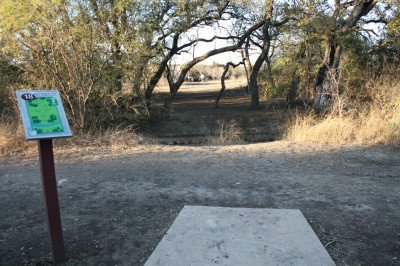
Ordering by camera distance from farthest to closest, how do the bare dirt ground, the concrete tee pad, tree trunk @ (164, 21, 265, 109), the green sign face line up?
1. tree trunk @ (164, 21, 265, 109)
2. the bare dirt ground
3. the concrete tee pad
4. the green sign face

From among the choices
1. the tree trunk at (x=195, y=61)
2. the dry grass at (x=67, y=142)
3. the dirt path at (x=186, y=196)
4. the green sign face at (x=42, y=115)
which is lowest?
the dirt path at (x=186, y=196)

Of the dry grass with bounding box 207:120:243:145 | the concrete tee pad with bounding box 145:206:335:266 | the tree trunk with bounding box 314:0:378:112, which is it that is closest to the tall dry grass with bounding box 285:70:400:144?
the tree trunk with bounding box 314:0:378:112

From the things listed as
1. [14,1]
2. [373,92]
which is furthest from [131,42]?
[373,92]

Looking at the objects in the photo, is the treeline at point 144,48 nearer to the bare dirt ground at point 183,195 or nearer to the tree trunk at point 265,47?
the tree trunk at point 265,47

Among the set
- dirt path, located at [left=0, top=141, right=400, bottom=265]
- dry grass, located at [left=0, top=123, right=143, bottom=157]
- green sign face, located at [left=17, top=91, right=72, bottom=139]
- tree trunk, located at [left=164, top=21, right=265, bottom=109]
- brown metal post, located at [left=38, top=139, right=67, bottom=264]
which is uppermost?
tree trunk, located at [left=164, top=21, right=265, bottom=109]

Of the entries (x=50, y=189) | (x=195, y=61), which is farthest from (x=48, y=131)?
(x=195, y=61)

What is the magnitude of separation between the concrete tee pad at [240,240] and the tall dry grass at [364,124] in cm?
514

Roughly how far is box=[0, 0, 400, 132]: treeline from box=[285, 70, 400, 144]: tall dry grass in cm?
85

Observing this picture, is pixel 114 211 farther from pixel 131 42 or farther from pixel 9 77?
pixel 9 77

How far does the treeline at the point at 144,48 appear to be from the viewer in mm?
8531

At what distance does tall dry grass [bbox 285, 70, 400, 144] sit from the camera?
8156 mm

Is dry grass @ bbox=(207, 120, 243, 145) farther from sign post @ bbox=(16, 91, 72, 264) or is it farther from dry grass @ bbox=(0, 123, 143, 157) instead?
sign post @ bbox=(16, 91, 72, 264)

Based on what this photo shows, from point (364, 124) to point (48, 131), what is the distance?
26.5 feet

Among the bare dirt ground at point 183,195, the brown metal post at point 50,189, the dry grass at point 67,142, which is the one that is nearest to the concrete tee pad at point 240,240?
the bare dirt ground at point 183,195
